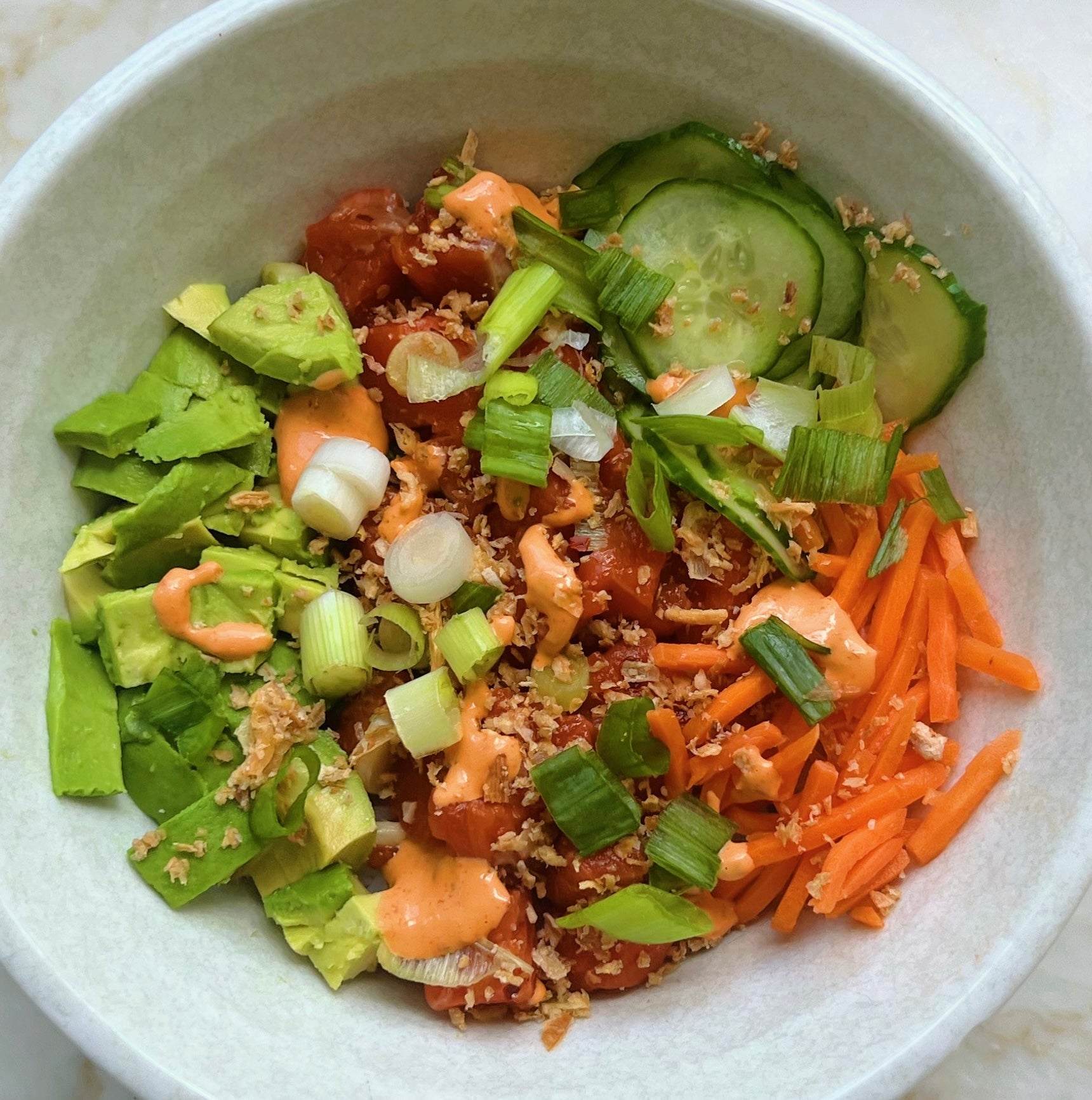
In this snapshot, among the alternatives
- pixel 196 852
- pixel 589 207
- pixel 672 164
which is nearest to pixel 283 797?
pixel 196 852

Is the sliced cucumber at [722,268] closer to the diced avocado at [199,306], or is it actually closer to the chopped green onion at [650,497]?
the chopped green onion at [650,497]

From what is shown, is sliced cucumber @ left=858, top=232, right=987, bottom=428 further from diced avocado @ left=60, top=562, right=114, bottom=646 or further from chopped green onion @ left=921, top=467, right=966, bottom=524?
diced avocado @ left=60, top=562, right=114, bottom=646

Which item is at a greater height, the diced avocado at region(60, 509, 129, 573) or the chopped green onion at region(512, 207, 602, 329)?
the chopped green onion at region(512, 207, 602, 329)

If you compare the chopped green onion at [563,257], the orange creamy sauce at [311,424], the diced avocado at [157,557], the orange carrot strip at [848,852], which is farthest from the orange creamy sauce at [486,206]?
the orange carrot strip at [848,852]

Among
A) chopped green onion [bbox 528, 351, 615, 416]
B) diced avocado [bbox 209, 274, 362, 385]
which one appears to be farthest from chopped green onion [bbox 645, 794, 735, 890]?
diced avocado [bbox 209, 274, 362, 385]

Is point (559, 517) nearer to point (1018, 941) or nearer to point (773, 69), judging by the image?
point (773, 69)

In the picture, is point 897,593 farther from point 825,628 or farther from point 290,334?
point 290,334

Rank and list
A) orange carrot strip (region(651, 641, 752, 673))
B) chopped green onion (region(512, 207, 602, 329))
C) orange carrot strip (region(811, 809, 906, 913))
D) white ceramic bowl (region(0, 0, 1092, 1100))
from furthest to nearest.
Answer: chopped green onion (region(512, 207, 602, 329)) → orange carrot strip (region(651, 641, 752, 673)) → orange carrot strip (region(811, 809, 906, 913)) → white ceramic bowl (region(0, 0, 1092, 1100))
